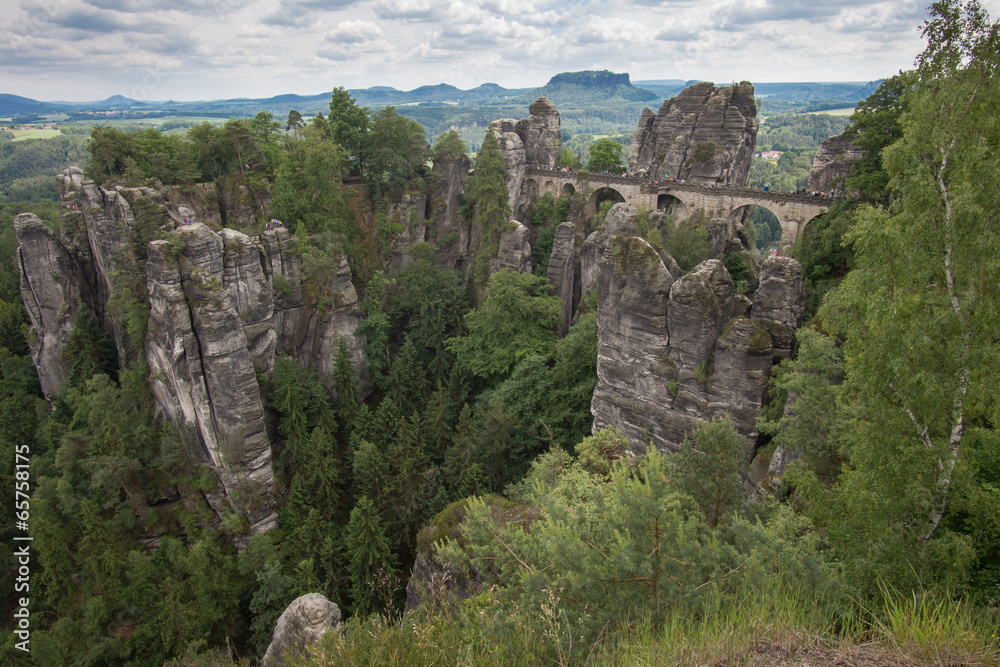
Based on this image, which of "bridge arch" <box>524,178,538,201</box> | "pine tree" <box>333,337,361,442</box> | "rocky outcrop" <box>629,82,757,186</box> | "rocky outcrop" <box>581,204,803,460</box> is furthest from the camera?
"bridge arch" <box>524,178,538,201</box>

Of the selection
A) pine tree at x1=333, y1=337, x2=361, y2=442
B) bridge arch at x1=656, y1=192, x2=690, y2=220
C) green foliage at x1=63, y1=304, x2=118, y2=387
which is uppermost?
bridge arch at x1=656, y1=192, x2=690, y2=220

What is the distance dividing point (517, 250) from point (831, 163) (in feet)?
66.6

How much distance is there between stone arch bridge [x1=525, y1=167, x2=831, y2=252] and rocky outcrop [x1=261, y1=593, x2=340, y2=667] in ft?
98.3

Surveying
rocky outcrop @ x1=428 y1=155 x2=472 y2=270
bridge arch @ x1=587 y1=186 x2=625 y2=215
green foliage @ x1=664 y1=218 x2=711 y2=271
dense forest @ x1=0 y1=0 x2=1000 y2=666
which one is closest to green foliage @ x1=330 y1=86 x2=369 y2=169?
dense forest @ x1=0 y1=0 x2=1000 y2=666

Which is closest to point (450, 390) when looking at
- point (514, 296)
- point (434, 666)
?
point (514, 296)

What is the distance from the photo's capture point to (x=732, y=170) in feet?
131

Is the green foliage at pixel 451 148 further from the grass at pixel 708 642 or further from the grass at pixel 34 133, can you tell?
the grass at pixel 34 133

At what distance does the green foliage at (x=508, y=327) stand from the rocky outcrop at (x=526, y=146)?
45.2 ft

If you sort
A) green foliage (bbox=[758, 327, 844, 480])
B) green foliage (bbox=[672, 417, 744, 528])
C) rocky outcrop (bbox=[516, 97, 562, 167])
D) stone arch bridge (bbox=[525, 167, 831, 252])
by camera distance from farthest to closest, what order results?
rocky outcrop (bbox=[516, 97, 562, 167]) < stone arch bridge (bbox=[525, 167, 831, 252]) < green foliage (bbox=[758, 327, 844, 480]) < green foliage (bbox=[672, 417, 744, 528])

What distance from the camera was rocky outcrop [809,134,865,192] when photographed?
31625 millimetres

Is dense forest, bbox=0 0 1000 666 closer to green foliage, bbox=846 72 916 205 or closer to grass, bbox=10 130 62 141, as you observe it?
green foliage, bbox=846 72 916 205

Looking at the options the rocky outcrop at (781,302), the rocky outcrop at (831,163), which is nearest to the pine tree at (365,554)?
the rocky outcrop at (781,302)

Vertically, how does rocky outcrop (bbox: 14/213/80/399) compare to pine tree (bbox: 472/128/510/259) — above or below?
below

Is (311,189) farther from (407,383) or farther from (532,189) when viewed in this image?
(532,189)
